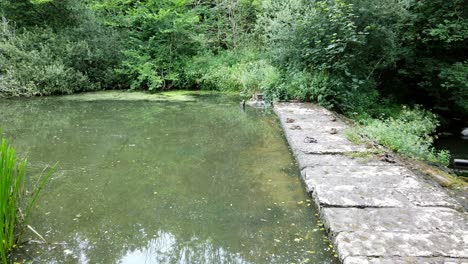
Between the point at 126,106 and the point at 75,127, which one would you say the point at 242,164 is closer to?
the point at 75,127

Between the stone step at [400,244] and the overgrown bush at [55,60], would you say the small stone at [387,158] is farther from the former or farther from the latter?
the overgrown bush at [55,60]

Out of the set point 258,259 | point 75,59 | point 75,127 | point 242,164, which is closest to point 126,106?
point 75,127

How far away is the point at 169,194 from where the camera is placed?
3.03m

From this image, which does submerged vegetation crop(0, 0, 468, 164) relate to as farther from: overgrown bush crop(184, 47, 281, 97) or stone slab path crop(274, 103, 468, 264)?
stone slab path crop(274, 103, 468, 264)

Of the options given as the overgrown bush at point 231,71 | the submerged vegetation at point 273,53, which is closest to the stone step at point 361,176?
the submerged vegetation at point 273,53

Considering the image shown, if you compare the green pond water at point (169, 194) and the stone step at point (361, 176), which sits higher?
the stone step at point (361, 176)

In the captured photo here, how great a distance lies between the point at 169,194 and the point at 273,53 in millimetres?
5515

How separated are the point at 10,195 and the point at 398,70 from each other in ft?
25.9

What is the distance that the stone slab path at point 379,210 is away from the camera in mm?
1864

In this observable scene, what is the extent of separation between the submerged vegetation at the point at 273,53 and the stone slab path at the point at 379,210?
1088 millimetres

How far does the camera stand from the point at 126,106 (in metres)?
7.31

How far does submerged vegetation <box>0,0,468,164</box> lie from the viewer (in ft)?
21.3

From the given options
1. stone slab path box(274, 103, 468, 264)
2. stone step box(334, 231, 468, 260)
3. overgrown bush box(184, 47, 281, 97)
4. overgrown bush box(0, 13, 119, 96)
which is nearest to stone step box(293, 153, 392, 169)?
stone slab path box(274, 103, 468, 264)

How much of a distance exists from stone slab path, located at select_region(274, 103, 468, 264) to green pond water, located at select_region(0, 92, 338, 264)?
179 mm
